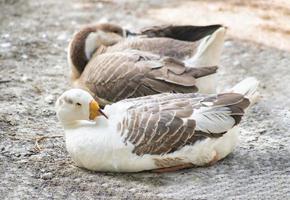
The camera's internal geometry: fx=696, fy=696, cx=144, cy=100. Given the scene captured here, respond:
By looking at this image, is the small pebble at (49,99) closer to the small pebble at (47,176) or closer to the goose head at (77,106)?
the goose head at (77,106)

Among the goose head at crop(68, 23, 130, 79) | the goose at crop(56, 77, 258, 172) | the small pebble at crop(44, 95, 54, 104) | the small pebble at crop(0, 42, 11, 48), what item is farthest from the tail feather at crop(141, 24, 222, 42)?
the small pebble at crop(0, 42, 11, 48)

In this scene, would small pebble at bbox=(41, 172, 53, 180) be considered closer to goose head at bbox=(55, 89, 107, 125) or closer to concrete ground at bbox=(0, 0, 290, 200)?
concrete ground at bbox=(0, 0, 290, 200)

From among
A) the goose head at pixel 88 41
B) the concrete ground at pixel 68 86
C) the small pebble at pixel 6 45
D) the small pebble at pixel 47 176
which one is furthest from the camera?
the small pebble at pixel 6 45

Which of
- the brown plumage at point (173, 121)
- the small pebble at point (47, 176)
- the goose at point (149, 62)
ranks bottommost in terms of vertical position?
the small pebble at point (47, 176)

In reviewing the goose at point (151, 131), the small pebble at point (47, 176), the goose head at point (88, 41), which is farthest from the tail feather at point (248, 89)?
the goose head at point (88, 41)

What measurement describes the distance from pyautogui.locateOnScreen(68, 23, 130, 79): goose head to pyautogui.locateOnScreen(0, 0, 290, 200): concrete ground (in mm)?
293

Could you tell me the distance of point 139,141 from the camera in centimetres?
389

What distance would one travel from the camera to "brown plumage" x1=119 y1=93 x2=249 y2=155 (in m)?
3.90

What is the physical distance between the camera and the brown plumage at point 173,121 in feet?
12.8

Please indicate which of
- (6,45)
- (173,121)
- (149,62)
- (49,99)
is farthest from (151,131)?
(6,45)

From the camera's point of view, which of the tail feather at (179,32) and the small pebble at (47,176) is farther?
the tail feather at (179,32)

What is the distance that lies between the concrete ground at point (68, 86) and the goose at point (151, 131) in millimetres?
92

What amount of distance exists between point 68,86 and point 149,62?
1.14m

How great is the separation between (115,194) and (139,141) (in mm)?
330
